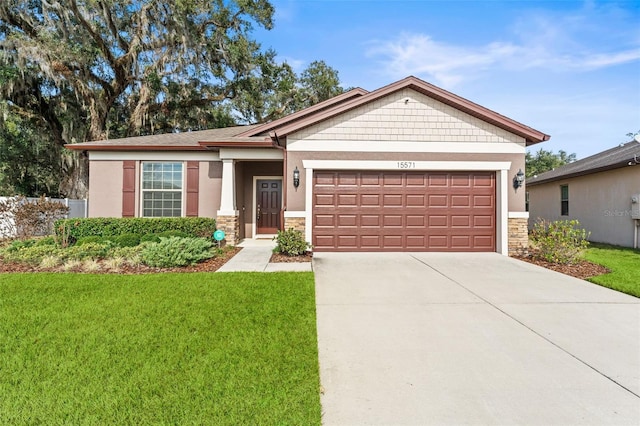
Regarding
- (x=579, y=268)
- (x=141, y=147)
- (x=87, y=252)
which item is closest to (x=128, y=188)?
(x=141, y=147)

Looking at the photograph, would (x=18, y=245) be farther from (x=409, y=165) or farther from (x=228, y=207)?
(x=409, y=165)

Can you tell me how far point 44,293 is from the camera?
203 inches

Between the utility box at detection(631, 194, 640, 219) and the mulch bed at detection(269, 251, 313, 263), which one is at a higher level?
the utility box at detection(631, 194, 640, 219)

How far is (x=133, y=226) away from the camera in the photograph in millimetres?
10117

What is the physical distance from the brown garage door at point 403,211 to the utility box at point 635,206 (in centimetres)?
564

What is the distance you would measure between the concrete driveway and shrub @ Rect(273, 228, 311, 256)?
6.90 ft

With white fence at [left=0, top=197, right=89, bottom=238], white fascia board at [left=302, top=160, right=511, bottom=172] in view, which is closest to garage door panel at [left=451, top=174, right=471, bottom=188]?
white fascia board at [left=302, top=160, right=511, bottom=172]

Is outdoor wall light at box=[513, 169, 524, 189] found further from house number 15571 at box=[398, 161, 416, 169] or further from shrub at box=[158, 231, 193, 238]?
shrub at box=[158, 231, 193, 238]

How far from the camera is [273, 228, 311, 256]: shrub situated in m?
8.24

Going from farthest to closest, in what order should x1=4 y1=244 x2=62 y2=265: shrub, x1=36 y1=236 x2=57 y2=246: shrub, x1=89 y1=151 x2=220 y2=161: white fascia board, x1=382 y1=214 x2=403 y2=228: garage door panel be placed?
x1=89 y1=151 x2=220 y2=161: white fascia board, x1=382 y1=214 x2=403 y2=228: garage door panel, x1=36 y1=236 x2=57 y2=246: shrub, x1=4 y1=244 x2=62 y2=265: shrub

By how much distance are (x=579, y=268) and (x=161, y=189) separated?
1185 centimetres

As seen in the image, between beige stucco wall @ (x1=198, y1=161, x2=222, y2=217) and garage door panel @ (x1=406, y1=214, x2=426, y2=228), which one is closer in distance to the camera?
garage door panel @ (x1=406, y1=214, x2=426, y2=228)

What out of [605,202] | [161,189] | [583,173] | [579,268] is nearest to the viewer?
[579,268]

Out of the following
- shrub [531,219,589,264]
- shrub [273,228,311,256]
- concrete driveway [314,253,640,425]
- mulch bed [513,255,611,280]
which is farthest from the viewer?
shrub [273,228,311,256]
